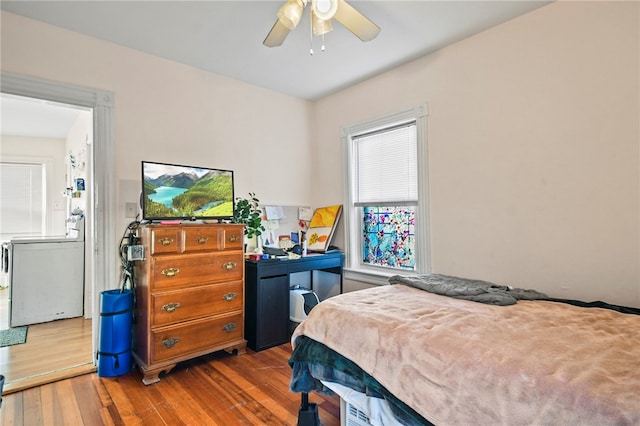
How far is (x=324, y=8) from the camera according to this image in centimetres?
183

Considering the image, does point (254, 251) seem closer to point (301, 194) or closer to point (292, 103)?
point (301, 194)

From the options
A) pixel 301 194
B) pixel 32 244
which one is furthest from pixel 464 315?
pixel 32 244

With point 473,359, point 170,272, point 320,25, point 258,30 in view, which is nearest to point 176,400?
point 170,272

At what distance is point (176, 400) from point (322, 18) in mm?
2505

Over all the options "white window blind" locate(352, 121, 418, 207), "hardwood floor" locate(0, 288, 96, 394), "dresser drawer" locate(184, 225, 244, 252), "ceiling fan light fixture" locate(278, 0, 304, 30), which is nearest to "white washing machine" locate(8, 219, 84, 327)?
"hardwood floor" locate(0, 288, 96, 394)

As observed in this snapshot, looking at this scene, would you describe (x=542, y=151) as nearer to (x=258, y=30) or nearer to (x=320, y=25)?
(x=320, y=25)

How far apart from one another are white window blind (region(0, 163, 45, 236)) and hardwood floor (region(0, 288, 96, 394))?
2489 millimetres

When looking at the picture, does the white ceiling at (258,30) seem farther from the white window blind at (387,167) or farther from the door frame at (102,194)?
the white window blind at (387,167)

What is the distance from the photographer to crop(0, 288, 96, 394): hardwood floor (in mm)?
2371

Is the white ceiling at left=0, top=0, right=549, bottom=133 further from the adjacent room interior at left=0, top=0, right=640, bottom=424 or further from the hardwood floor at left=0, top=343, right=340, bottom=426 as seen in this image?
the hardwood floor at left=0, top=343, right=340, bottom=426

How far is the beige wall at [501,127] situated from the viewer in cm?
199

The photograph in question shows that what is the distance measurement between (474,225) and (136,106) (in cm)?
296

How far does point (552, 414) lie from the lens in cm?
95

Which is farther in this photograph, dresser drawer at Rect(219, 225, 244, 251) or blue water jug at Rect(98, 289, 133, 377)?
dresser drawer at Rect(219, 225, 244, 251)
